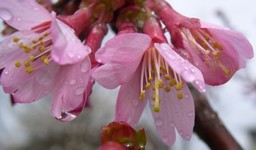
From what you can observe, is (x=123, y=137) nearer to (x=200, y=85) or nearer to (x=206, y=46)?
(x=200, y=85)

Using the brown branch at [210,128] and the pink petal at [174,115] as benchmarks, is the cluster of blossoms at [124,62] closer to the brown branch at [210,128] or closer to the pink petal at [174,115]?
the pink petal at [174,115]

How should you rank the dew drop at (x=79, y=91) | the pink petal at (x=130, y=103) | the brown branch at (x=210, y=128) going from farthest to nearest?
1. the brown branch at (x=210, y=128)
2. the pink petal at (x=130, y=103)
3. the dew drop at (x=79, y=91)

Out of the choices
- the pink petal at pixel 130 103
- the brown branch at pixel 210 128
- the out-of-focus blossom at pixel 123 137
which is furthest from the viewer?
the brown branch at pixel 210 128

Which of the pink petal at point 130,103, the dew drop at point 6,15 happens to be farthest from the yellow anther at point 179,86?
the dew drop at point 6,15

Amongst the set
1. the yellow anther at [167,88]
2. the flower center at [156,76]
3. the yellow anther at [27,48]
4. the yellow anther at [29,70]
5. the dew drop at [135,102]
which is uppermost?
the yellow anther at [27,48]

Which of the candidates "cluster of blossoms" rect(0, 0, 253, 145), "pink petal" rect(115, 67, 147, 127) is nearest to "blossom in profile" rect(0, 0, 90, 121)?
"cluster of blossoms" rect(0, 0, 253, 145)

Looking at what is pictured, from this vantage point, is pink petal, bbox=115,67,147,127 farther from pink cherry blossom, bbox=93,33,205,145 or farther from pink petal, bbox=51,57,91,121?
pink petal, bbox=51,57,91,121

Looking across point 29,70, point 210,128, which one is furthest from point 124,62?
point 210,128
